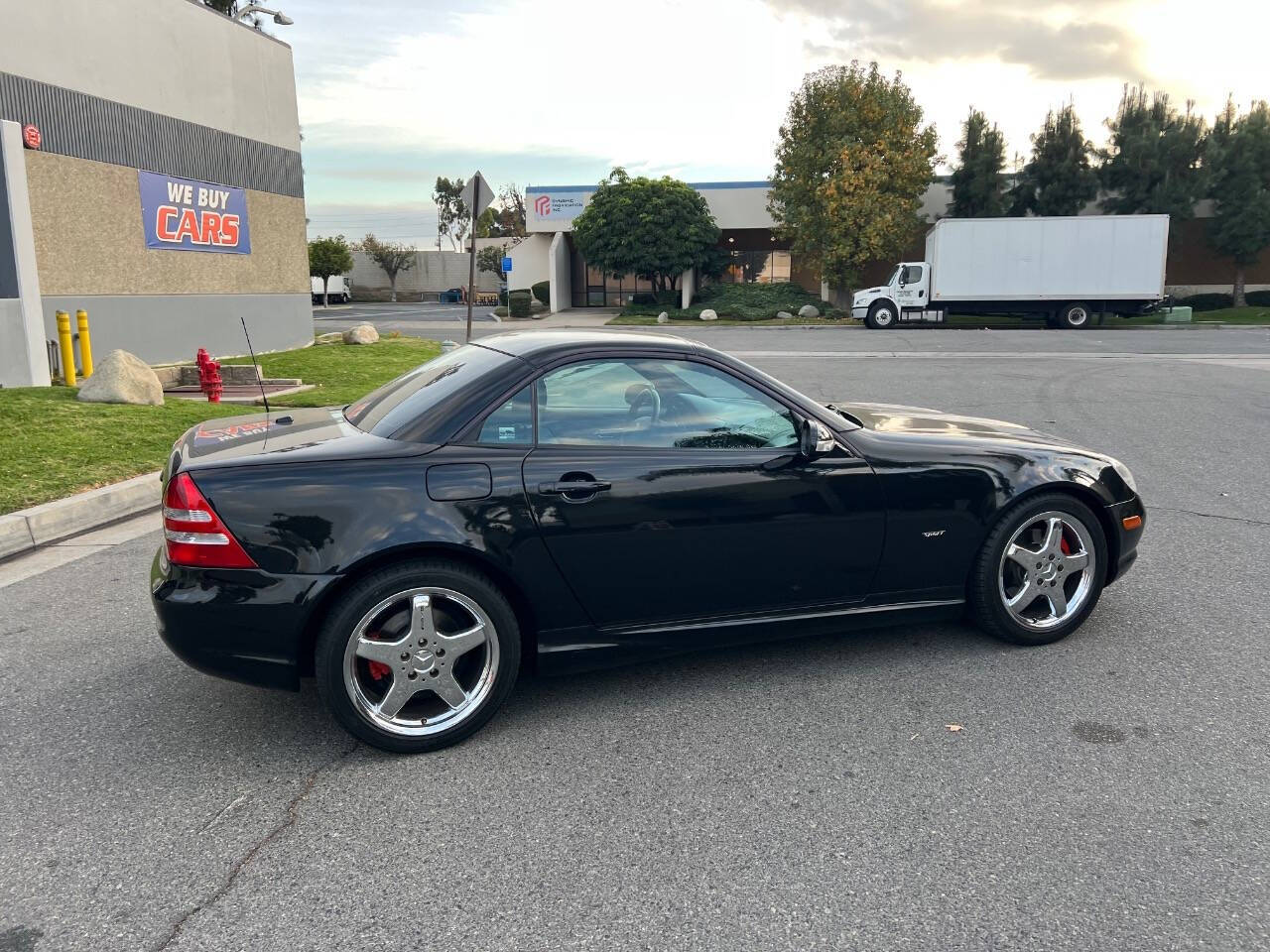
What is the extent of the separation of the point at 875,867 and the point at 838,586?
1.45 meters

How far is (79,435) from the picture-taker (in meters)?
8.66

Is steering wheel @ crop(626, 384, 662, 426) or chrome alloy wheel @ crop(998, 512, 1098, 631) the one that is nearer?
steering wheel @ crop(626, 384, 662, 426)

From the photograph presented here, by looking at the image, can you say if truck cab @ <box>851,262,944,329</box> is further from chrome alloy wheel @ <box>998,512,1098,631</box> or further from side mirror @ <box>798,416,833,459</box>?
side mirror @ <box>798,416,833,459</box>

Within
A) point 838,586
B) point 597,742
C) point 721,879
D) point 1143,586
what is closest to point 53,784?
point 597,742

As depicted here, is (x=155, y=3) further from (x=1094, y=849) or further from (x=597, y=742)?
(x=1094, y=849)

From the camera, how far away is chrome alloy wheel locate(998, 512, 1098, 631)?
437cm

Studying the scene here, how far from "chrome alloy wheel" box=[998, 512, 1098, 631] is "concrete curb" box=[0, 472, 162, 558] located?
19.5ft

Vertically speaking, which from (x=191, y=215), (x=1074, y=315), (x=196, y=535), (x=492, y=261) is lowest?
(x=196, y=535)

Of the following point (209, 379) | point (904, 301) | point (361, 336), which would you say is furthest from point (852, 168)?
point (209, 379)

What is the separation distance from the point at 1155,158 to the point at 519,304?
91.3ft

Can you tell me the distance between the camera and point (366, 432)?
12.6 feet

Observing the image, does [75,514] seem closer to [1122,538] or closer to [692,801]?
[692,801]

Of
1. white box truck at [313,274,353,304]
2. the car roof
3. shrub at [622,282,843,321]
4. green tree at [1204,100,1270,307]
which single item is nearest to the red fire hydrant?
the car roof

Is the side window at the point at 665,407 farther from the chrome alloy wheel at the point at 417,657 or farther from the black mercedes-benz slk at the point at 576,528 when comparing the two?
the chrome alloy wheel at the point at 417,657
